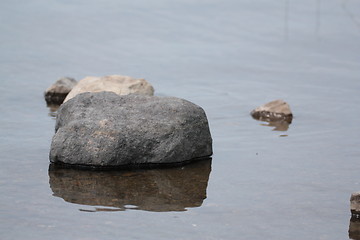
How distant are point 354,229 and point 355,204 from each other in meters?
0.31

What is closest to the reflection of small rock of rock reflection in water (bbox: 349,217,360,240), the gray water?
the gray water

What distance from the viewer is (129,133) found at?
819 cm

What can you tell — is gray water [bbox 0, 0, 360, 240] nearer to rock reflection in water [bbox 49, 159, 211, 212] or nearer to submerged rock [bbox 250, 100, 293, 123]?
rock reflection in water [bbox 49, 159, 211, 212]

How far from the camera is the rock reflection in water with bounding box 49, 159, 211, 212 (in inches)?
283

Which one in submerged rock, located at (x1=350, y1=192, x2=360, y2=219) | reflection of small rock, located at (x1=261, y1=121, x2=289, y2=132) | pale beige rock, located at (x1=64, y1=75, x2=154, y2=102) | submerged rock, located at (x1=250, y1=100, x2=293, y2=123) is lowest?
reflection of small rock, located at (x1=261, y1=121, x2=289, y2=132)

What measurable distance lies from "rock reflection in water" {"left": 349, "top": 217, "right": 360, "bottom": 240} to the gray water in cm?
6

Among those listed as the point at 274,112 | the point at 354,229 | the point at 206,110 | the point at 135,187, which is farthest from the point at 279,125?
the point at 354,229

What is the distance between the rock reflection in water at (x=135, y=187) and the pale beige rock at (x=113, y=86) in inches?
95.8

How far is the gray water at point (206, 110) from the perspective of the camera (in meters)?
6.79

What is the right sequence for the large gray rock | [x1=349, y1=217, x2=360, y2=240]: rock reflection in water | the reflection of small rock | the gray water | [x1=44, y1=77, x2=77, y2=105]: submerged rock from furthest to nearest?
[x1=44, y1=77, x2=77, y2=105]: submerged rock, the reflection of small rock, the large gray rock, the gray water, [x1=349, y1=217, x2=360, y2=240]: rock reflection in water

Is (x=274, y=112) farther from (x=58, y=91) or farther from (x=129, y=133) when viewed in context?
Result: (x=58, y=91)

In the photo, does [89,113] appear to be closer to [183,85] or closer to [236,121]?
[236,121]

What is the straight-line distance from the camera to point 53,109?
10.9m

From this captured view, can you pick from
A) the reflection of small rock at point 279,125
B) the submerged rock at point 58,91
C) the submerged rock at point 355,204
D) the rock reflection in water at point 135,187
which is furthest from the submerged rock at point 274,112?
the submerged rock at point 355,204
